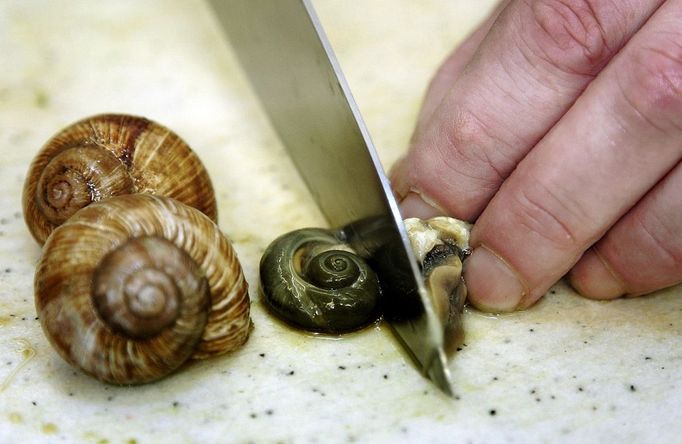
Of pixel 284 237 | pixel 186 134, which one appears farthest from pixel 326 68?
pixel 186 134

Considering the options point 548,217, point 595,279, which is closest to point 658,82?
point 548,217

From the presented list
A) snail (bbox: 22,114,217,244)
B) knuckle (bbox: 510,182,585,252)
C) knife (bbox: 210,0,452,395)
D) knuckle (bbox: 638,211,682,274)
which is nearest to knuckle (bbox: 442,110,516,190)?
knuckle (bbox: 510,182,585,252)

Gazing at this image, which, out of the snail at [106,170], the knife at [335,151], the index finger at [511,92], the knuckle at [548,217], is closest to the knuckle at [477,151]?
the index finger at [511,92]

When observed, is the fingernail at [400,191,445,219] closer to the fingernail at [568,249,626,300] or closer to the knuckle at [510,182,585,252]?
the knuckle at [510,182,585,252]

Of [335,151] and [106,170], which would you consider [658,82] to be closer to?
[335,151]

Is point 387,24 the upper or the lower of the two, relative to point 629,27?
lower

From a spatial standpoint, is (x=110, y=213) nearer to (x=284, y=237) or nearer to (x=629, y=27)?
(x=284, y=237)
